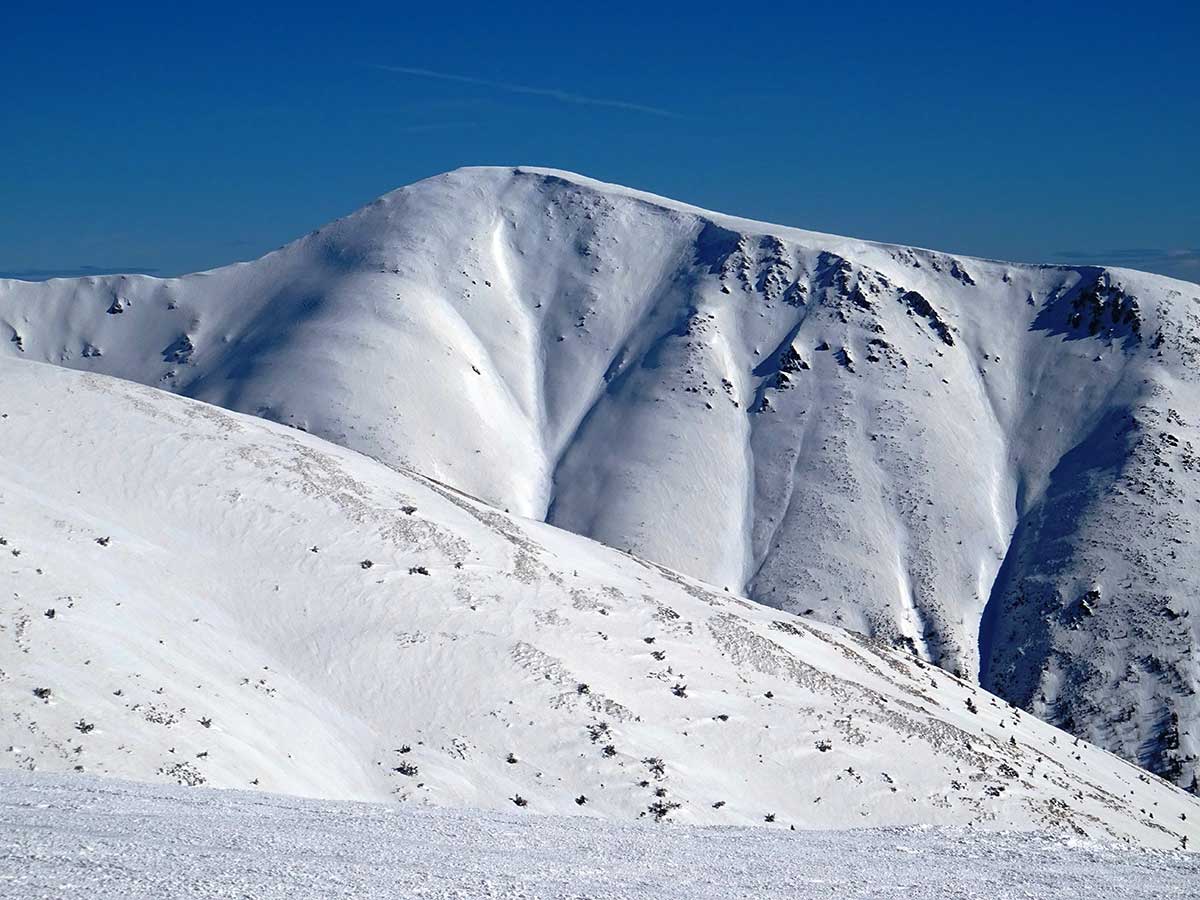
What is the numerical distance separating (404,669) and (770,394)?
8487cm

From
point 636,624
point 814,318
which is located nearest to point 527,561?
point 636,624

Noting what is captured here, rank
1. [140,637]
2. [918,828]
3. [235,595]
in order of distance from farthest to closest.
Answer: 1. [235,595]
2. [140,637]
3. [918,828]

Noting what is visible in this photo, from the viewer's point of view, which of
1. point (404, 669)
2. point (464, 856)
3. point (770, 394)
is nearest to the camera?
point (464, 856)

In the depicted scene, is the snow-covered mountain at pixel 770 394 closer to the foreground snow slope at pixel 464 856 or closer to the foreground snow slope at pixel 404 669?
the foreground snow slope at pixel 404 669

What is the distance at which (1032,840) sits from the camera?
616 inches

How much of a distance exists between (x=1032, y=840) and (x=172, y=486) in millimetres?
29333

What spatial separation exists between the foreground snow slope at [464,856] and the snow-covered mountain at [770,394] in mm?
61757

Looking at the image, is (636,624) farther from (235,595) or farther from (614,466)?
(614,466)

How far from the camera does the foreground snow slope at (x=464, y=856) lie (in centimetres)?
1116

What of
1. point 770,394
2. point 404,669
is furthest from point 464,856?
point 770,394

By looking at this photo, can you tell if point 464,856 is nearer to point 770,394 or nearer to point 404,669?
point 404,669

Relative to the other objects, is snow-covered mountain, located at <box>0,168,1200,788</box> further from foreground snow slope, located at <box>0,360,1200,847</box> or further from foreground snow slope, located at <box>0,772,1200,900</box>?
foreground snow slope, located at <box>0,772,1200,900</box>

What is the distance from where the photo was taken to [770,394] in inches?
4311

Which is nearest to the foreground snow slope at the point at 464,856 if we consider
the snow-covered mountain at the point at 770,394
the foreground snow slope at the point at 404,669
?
the foreground snow slope at the point at 404,669
